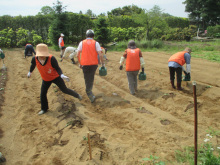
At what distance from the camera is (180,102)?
16.5 feet

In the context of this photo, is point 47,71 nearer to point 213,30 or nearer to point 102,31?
point 102,31

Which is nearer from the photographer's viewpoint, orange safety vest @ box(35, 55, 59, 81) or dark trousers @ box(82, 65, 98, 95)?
orange safety vest @ box(35, 55, 59, 81)

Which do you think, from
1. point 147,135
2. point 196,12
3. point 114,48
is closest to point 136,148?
point 147,135

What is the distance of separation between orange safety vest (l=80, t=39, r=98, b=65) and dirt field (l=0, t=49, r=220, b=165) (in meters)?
1.25

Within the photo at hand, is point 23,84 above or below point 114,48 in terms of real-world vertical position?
below

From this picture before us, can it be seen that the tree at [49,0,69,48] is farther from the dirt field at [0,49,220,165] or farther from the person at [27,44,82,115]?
the person at [27,44,82,115]

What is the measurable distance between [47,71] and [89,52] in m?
1.24

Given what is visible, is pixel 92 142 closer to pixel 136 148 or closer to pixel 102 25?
pixel 136 148

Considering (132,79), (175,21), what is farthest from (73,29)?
(175,21)

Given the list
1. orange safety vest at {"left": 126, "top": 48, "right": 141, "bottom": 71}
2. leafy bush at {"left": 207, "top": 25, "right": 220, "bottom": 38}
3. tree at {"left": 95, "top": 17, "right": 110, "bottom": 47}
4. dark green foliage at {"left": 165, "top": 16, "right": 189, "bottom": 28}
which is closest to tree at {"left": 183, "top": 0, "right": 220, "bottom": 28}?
dark green foliage at {"left": 165, "top": 16, "right": 189, "bottom": 28}

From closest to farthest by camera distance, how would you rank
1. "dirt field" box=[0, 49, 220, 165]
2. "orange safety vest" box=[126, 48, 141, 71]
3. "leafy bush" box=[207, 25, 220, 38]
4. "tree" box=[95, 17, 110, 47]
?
"dirt field" box=[0, 49, 220, 165]
"orange safety vest" box=[126, 48, 141, 71]
"tree" box=[95, 17, 110, 47]
"leafy bush" box=[207, 25, 220, 38]

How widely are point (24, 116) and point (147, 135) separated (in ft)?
9.81

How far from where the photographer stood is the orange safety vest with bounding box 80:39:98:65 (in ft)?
15.9

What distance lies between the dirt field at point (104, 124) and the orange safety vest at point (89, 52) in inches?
49.1
